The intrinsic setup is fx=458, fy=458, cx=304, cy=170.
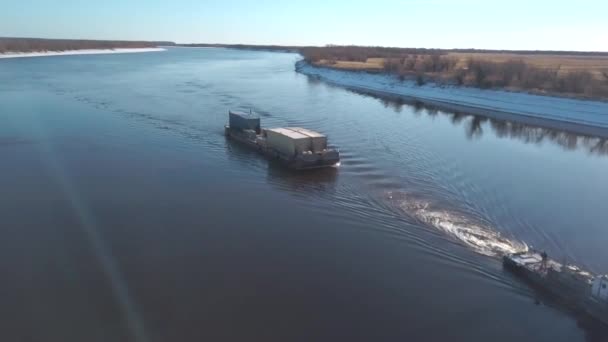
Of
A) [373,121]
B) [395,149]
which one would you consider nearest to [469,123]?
[373,121]

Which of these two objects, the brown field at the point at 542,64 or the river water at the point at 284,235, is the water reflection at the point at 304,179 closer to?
the river water at the point at 284,235

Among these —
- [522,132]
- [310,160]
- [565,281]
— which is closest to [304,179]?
[310,160]

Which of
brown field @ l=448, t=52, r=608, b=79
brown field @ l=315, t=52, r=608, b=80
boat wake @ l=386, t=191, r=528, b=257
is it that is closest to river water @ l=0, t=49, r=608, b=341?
boat wake @ l=386, t=191, r=528, b=257

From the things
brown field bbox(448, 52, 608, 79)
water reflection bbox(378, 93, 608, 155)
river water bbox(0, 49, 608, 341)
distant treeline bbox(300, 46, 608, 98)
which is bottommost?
river water bbox(0, 49, 608, 341)

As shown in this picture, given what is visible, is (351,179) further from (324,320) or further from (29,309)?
(29,309)

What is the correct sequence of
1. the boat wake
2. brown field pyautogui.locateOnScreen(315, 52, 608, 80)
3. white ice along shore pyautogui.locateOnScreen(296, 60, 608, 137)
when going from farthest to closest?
brown field pyautogui.locateOnScreen(315, 52, 608, 80) < white ice along shore pyautogui.locateOnScreen(296, 60, 608, 137) < the boat wake

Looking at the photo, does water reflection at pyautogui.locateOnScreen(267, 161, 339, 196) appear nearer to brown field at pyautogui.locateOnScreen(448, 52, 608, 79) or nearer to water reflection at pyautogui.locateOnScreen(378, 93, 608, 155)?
water reflection at pyautogui.locateOnScreen(378, 93, 608, 155)
